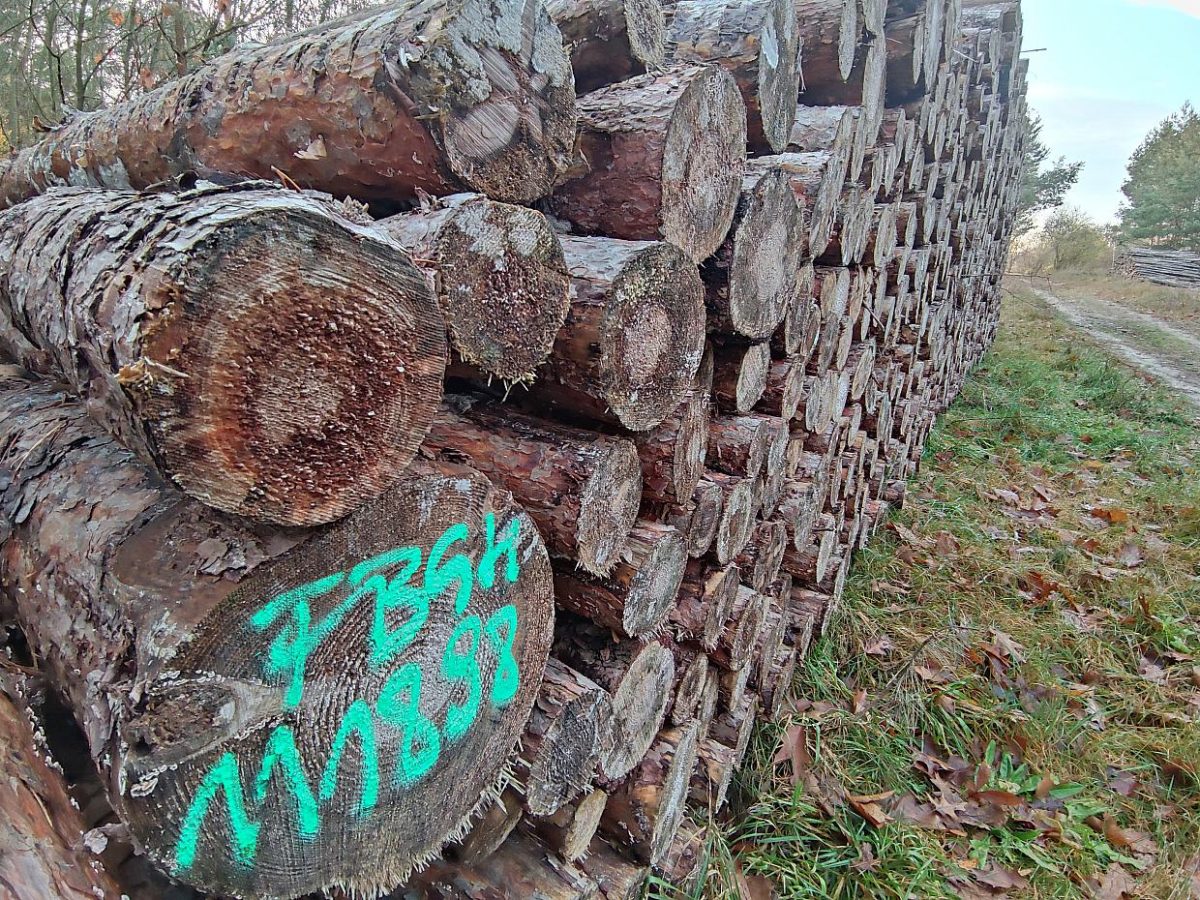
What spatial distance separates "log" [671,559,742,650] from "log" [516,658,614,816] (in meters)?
0.49

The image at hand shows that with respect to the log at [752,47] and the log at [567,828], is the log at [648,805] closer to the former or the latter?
the log at [567,828]

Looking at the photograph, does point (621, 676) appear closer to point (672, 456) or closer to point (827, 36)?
point (672, 456)

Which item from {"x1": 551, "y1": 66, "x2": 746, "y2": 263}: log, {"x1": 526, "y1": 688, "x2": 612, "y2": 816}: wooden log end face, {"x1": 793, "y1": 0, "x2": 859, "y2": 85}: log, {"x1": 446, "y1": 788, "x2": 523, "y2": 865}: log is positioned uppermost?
{"x1": 793, "y1": 0, "x2": 859, "y2": 85}: log

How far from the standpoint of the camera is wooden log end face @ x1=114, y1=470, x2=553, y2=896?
0.97 m

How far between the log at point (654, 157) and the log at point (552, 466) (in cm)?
53

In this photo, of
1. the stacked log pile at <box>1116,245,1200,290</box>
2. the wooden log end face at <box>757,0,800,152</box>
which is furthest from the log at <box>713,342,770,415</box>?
the stacked log pile at <box>1116,245,1200,290</box>

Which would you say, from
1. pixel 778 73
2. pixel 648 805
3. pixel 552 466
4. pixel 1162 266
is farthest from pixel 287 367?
pixel 1162 266

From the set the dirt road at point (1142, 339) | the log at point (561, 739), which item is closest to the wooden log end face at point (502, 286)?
the log at point (561, 739)

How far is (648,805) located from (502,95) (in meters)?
1.79

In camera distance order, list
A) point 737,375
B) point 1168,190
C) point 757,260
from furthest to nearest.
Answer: point 1168,190, point 737,375, point 757,260

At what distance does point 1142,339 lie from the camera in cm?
1204

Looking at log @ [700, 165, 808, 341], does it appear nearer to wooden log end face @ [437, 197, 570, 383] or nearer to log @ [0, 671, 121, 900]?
wooden log end face @ [437, 197, 570, 383]

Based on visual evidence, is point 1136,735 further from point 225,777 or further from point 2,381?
point 2,381

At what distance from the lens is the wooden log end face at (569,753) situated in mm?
1535
